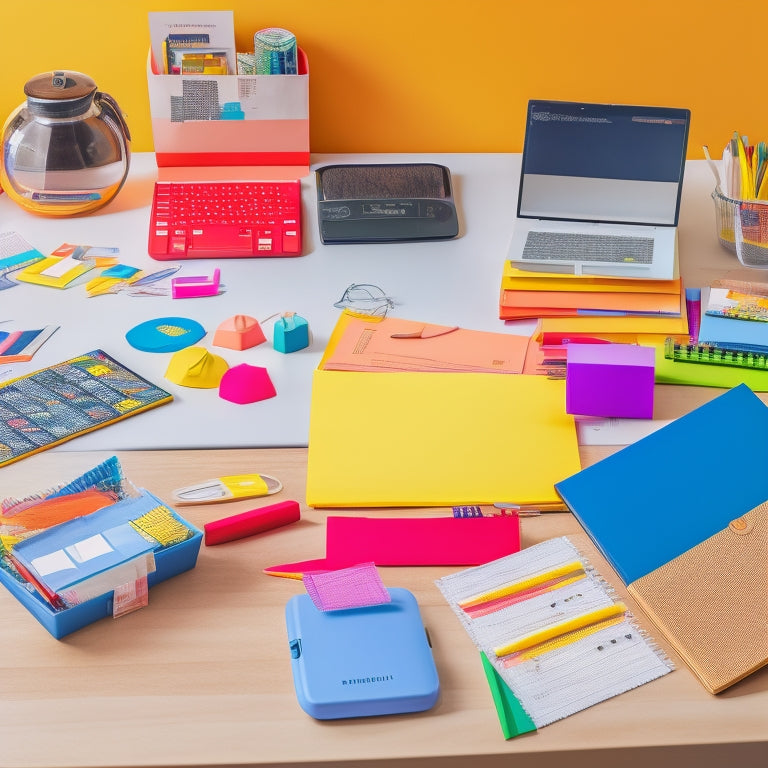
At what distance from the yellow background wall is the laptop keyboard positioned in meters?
0.45

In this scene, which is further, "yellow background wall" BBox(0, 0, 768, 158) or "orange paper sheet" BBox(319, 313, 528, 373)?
"yellow background wall" BBox(0, 0, 768, 158)

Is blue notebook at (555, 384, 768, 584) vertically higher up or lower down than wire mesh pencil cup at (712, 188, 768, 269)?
lower down

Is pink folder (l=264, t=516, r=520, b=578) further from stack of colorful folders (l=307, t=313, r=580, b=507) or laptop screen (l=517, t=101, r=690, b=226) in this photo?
laptop screen (l=517, t=101, r=690, b=226)

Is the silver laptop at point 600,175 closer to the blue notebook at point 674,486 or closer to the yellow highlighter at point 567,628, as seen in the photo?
the blue notebook at point 674,486

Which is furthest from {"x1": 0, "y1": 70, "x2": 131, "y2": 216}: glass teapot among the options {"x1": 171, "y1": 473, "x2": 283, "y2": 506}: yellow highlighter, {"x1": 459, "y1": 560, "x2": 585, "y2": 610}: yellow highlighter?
{"x1": 459, "y1": 560, "x2": 585, "y2": 610}: yellow highlighter

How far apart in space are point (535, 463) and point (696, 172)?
0.91 meters

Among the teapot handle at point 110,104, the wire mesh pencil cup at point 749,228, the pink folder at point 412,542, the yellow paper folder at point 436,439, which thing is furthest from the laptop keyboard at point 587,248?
the teapot handle at point 110,104

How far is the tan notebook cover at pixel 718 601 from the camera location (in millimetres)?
814

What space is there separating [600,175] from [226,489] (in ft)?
2.57

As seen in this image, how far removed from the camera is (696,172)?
175 cm

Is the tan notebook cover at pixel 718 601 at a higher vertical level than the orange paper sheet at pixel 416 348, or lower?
lower

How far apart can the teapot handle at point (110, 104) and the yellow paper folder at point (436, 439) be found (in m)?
0.64

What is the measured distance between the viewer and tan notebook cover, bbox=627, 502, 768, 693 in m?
0.81

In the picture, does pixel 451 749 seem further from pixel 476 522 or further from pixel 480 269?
pixel 480 269
